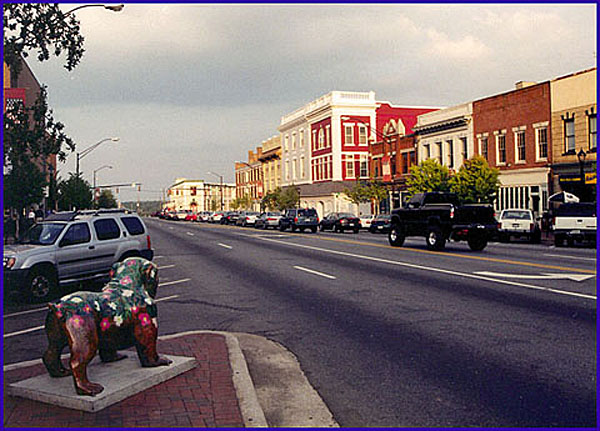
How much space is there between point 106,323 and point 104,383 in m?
0.60

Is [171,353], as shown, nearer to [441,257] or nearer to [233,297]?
[233,297]

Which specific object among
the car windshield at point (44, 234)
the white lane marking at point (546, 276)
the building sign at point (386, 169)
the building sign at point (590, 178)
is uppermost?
the building sign at point (386, 169)

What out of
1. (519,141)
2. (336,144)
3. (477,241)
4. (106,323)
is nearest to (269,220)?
(336,144)

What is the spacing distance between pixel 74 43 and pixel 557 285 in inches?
602

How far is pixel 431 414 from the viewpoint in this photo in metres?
5.41

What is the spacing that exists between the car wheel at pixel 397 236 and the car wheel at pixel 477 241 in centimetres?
304

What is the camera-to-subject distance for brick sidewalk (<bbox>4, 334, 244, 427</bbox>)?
505 cm

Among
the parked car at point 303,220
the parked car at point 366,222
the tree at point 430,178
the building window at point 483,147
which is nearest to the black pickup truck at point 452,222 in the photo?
the tree at point 430,178

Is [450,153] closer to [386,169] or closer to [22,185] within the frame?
[386,169]

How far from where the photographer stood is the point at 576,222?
25.7m

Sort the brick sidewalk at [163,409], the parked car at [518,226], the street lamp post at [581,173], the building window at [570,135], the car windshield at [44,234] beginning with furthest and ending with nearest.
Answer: the building window at [570,135], the street lamp post at [581,173], the parked car at [518,226], the car windshield at [44,234], the brick sidewalk at [163,409]

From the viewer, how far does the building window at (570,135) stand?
34.9m

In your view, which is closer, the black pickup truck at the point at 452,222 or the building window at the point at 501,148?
the black pickup truck at the point at 452,222

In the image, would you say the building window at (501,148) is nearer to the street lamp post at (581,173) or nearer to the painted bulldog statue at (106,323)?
the street lamp post at (581,173)
